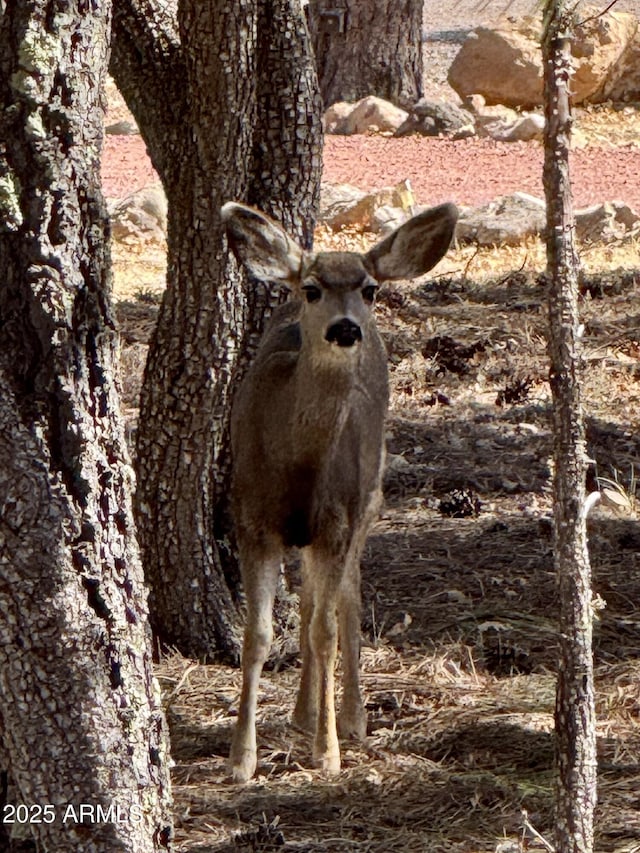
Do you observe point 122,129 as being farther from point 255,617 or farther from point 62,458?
point 62,458

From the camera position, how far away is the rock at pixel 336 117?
68.5ft

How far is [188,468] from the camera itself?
6934 millimetres

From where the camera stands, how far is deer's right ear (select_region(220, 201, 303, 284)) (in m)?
6.09

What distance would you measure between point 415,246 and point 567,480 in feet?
6.25

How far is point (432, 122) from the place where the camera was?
2044 cm

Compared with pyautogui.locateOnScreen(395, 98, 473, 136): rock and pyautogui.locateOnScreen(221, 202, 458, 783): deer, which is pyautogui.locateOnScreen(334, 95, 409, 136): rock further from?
pyautogui.locateOnScreen(221, 202, 458, 783): deer

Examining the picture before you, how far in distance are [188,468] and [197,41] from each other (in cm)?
184

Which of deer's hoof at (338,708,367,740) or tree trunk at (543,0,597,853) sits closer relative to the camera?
tree trunk at (543,0,597,853)

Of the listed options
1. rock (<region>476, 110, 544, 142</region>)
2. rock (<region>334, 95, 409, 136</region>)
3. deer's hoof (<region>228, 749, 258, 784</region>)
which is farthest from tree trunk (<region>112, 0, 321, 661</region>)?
rock (<region>334, 95, 409, 136</region>)

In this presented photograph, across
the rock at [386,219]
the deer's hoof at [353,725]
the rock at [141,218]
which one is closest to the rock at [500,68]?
the rock at [386,219]

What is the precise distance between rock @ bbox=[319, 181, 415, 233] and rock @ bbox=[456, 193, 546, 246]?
0.69 meters

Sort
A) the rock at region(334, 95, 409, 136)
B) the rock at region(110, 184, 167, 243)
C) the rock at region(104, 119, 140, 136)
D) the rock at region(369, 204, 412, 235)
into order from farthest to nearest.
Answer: the rock at region(104, 119, 140, 136)
the rock at region(334, 95, 409, 136)
the rock at region(110, 184, 167, 243)
the rock at region(369, 204, 412, 235)

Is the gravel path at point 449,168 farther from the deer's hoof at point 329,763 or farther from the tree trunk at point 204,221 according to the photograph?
the deer's hoof at point 329,763

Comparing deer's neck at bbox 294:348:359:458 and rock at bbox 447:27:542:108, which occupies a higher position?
rock at bbox 447:27:542:108
